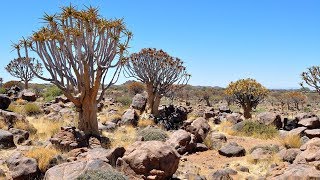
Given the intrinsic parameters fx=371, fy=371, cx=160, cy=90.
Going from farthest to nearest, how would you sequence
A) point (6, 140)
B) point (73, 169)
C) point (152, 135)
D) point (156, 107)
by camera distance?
point (156, 107) < point (152, 135) < point (6, 140) < point (73, 169)

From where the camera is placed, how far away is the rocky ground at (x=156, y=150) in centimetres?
859

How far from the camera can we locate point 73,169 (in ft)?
25.5

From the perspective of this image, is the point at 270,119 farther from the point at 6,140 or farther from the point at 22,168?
the point at 22,168

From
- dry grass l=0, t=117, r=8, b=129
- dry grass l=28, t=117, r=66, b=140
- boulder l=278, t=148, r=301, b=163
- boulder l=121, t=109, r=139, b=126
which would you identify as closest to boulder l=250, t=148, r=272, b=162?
boulder l=278, t=148, r=301, b=163

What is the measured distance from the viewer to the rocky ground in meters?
8.59

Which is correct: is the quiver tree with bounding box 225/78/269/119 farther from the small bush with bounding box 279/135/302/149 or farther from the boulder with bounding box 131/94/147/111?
the small bush with bounding box 279/135/302/149

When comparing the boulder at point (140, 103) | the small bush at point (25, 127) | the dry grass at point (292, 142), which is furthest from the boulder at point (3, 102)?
the dry grass at point (292, 142)

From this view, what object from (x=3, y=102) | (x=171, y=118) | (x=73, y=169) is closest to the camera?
(x=73, y=169)

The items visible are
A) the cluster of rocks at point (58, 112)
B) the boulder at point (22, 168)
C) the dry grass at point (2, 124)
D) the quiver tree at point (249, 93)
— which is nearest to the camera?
the boulder at point (22, 168)

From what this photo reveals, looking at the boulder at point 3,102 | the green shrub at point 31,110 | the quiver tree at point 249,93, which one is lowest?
the green shrub at point 31,110

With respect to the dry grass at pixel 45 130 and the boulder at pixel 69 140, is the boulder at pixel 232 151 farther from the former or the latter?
the dry grass at pixel 45 130

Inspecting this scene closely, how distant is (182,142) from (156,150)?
12.8 feet

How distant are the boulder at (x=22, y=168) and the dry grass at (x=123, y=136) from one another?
4.15m

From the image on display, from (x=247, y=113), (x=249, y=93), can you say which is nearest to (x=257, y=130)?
(x=247, y=113)
